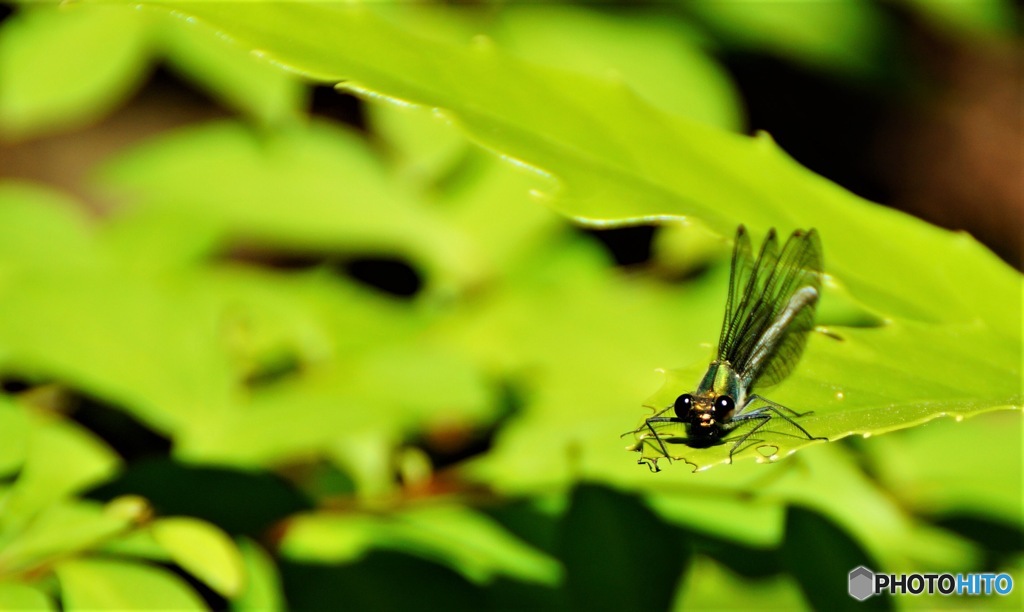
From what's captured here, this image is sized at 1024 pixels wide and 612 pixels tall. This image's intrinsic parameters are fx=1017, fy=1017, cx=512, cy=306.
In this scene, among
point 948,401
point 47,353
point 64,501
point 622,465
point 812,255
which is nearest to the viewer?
point 948,401

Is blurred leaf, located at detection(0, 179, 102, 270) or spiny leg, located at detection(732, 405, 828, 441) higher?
spiny leg, located at detection(732, 405, 828, 441)

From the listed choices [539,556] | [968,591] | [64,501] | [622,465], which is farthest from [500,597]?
[968,591]

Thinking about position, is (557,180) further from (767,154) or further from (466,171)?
(466,171)

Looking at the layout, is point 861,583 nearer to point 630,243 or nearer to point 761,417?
point 761,417

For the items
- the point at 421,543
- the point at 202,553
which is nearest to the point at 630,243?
the point at 421,543

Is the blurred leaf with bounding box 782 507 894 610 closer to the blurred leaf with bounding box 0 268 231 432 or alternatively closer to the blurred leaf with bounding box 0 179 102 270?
the blurred leaf with bounding box 0 268 231 432

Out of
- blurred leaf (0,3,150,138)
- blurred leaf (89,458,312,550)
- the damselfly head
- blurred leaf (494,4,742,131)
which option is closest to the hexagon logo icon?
the damselfly head
